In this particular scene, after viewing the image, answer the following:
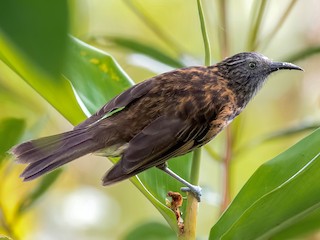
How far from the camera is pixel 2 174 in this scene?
1.85 metres

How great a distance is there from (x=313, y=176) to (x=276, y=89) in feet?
10.3

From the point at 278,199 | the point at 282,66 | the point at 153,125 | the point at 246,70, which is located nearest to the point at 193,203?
the point at 278,199

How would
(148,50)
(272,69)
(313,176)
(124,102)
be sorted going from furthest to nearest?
(272,69) → (148,50) → (124,102) → (313,176)

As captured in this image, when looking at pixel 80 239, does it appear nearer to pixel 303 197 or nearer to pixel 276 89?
pixel 276 89

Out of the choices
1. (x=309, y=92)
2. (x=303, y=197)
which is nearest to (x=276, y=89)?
(x=309, y=92)

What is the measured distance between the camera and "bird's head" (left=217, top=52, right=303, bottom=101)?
226 cm

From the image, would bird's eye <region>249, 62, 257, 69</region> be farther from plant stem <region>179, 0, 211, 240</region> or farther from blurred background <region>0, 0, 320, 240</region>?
plant stem <region>179, 0, 211, 240</region>

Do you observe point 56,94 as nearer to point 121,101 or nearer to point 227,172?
point 121,101

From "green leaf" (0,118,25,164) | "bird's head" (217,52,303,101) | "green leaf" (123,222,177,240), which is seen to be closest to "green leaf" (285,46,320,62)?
"bird's head" (217,52,303,101)

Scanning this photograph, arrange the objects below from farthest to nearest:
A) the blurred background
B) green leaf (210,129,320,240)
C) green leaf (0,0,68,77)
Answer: the blurred background
green leaf (210,129,320,240)
green leaf (0,0,68,77)

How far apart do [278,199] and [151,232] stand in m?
0.73

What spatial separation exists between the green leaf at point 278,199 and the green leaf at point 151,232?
56 cm

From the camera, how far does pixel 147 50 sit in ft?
6.76

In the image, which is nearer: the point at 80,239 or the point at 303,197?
the point at 303,197
